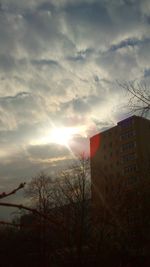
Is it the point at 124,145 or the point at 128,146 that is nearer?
the point at 128,146

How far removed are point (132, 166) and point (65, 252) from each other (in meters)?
47.8

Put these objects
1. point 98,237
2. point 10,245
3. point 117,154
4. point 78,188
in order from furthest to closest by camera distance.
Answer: point 117,154
point 10,245
point 78,188
point 98,237

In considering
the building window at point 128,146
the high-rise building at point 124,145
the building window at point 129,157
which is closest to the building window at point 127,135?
the high-rise building at point 124,145

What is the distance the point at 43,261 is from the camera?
117 feet

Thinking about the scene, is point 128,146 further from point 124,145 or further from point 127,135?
point 127,135

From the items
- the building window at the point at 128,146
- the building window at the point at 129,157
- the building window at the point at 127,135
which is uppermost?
the building window at the point at 127,135

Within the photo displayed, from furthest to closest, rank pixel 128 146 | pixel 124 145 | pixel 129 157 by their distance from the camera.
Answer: pixel 124 145, pixel 128 146, pixel 129 157

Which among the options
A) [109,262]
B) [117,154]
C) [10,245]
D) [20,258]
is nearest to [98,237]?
[109,262]

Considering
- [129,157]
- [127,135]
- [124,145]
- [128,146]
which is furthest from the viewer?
[124,145]

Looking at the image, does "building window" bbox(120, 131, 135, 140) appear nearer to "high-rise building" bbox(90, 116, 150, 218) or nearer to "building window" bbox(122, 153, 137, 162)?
"high-rise building" bbox(90, 116, 150, 218)

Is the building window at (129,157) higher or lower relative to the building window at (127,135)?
lower

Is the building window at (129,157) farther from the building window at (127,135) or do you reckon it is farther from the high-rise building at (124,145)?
the building window at (127,135)

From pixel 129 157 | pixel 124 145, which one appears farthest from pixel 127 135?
pixel 129 157

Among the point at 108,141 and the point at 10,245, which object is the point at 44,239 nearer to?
the point at 10,245
